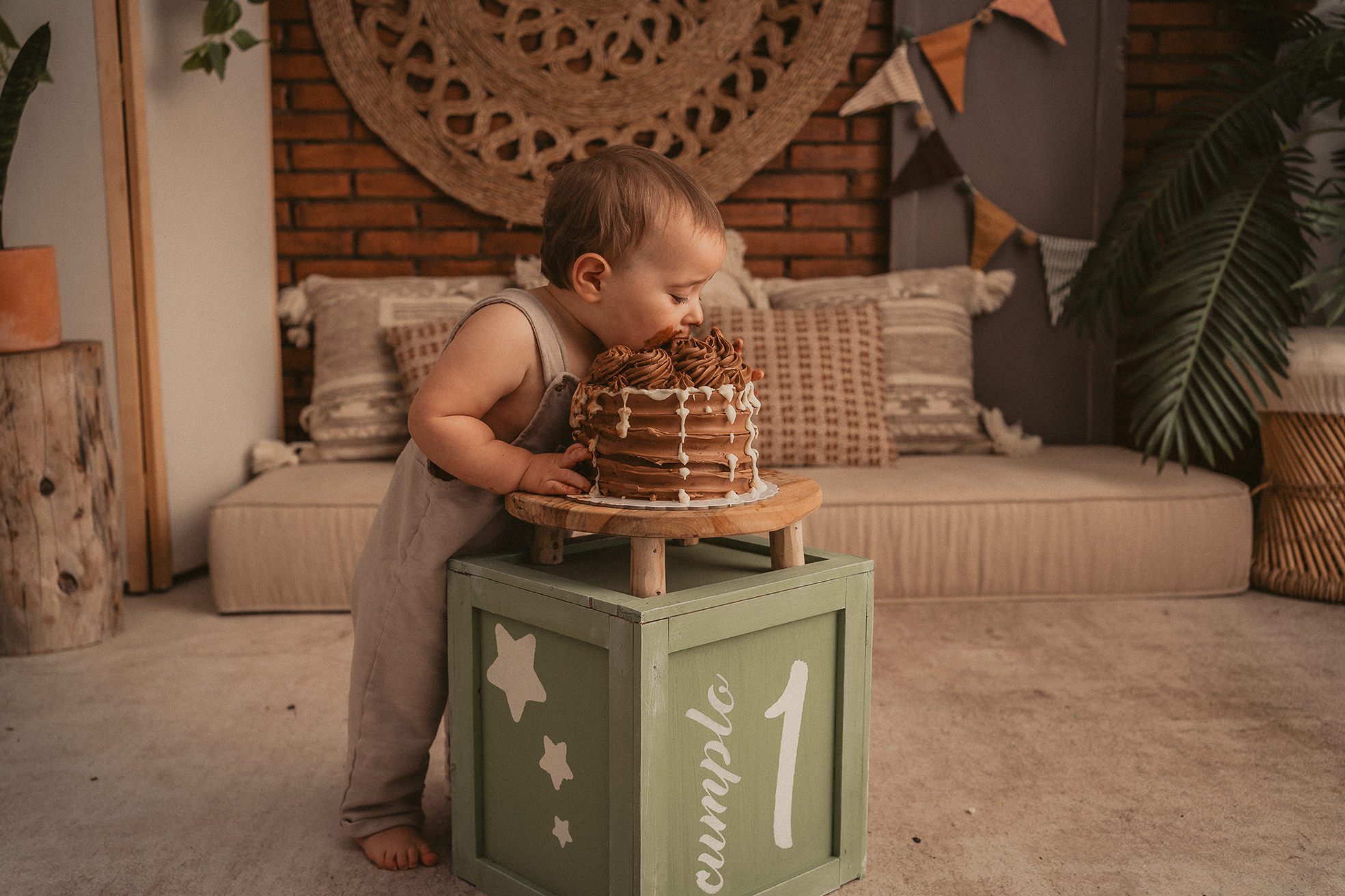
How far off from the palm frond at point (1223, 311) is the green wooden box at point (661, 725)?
1.50 metres

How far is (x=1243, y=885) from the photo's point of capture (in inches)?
54.7

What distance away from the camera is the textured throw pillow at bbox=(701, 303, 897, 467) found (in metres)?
2.82

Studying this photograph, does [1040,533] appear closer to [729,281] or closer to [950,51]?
[729,281]

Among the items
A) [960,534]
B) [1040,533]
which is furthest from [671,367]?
[1040,533]

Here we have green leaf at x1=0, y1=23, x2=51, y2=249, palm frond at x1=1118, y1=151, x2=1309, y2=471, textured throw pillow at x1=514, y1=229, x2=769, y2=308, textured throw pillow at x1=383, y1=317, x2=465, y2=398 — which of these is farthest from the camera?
textured throw pillow at x1=514, y1=229, x2=769, y2=308

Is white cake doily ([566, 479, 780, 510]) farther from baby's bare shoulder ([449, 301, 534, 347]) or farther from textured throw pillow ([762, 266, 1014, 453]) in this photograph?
textured throw pillow ([762, 266, 1014, 453])

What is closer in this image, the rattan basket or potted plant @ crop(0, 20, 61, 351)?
potted plant @ crop(0, 20, 61, 351)

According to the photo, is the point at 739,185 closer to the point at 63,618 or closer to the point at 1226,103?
the point at 1226,103

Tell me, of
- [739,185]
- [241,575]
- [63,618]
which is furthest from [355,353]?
[739,185]

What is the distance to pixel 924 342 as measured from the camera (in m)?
3.07

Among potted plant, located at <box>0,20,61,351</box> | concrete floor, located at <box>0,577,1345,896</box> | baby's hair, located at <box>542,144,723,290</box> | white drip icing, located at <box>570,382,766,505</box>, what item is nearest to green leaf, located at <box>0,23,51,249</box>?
potted plant, located at <box>0,20,61,351</box>

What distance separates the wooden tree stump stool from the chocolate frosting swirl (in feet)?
5.17

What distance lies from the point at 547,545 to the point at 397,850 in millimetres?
469

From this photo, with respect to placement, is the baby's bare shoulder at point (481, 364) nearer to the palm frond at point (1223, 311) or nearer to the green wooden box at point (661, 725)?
the green wooden box at point (661, 725)
